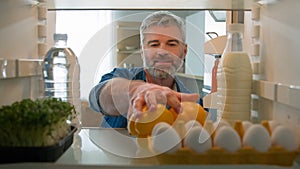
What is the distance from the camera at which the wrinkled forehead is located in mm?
1049

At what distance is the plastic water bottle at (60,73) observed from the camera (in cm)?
99

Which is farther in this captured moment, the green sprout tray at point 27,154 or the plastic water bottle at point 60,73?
the plastic water bottle at point 60,73

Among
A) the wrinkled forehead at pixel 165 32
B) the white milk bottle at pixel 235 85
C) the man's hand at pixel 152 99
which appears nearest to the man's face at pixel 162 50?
the wrinkled forehead at pixel 165 32

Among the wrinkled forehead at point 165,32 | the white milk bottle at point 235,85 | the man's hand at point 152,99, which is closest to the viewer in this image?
the man's hand at point 152,99

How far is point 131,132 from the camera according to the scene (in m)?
0.74

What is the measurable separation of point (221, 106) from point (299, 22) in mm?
289

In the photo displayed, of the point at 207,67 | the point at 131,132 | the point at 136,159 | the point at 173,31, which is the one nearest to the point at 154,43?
the point at 173,31

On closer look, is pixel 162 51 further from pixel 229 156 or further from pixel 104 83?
pixel 229 156

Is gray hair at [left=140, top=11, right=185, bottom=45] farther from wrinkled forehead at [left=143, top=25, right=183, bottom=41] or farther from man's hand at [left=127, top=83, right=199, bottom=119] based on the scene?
man's hand at [left=127, top=83, right=199, bottom=119]

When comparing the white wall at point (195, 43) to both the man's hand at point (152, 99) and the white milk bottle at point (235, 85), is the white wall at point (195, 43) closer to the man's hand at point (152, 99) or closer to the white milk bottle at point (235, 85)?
the white milk bottle at point (235, 85)

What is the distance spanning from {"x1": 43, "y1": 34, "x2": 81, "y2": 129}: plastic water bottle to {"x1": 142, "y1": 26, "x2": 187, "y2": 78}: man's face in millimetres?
227

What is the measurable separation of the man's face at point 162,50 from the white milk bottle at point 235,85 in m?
0.20

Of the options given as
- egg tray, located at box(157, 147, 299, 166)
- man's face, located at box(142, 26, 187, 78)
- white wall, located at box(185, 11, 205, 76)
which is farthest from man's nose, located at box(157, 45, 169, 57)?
egg tray, located at box(157, 147, 299, 166)

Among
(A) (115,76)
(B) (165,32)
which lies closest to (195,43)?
(B) (165,32)
